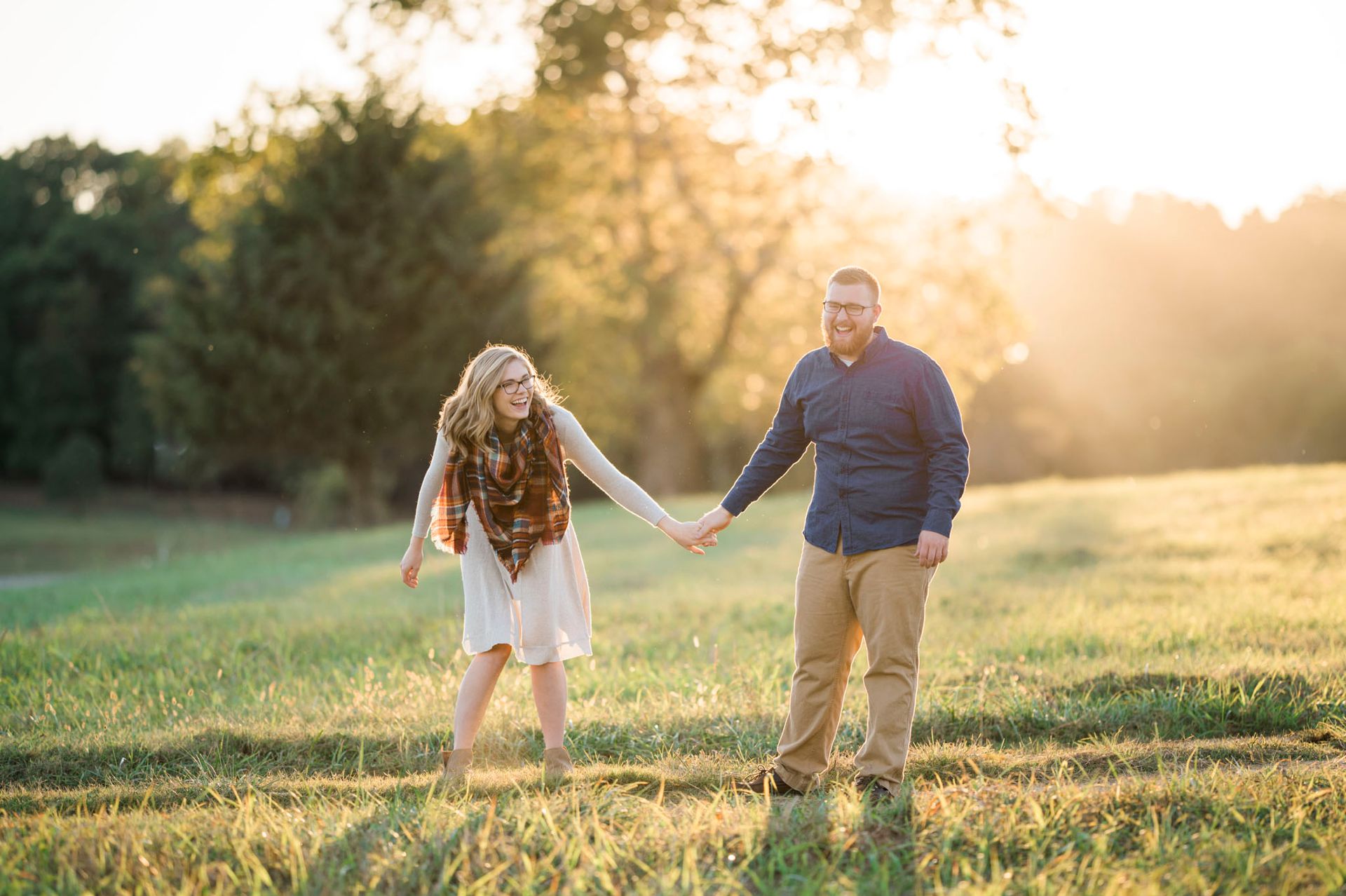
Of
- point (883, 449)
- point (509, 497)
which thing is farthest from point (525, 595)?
point (883, 449)

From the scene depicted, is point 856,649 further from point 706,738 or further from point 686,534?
point 706,738

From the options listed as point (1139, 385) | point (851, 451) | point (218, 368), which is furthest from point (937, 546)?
point (1139, 385)

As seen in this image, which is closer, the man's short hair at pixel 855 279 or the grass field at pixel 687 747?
the grass field at pixel 687 747

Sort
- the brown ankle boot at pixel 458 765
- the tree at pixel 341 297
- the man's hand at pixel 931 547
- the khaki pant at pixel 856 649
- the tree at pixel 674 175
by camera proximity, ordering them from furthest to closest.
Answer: the tree at pixel 341 297 < the tree at pixel 674 175 < the brown ankle boot at pixel 458 765 < the khaki pant at pixel 856 649 < the man's hand at pixel 931 547

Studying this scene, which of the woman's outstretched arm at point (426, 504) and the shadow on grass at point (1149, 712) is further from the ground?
the woman's outstretched arm at point (426, 504)

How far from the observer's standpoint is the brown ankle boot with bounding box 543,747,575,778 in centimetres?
500

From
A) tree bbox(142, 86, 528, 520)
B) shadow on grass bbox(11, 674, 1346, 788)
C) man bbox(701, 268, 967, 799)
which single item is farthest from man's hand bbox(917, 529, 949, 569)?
tree bbox(142, 86, 528, 520)

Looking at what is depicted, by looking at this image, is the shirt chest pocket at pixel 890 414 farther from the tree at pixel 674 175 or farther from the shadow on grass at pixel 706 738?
the tree at pixel 674 175

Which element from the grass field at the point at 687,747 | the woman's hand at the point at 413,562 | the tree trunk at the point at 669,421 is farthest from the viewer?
the tree trunk at the point at 669,421

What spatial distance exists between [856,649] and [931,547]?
0.59 m

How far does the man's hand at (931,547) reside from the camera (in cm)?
456

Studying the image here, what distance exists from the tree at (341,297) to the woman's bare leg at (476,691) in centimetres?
2077

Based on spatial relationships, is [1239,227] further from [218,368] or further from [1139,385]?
[218,368]

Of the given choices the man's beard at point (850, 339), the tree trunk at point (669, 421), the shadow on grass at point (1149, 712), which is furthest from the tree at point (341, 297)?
the man's beard at point (850, 339)
